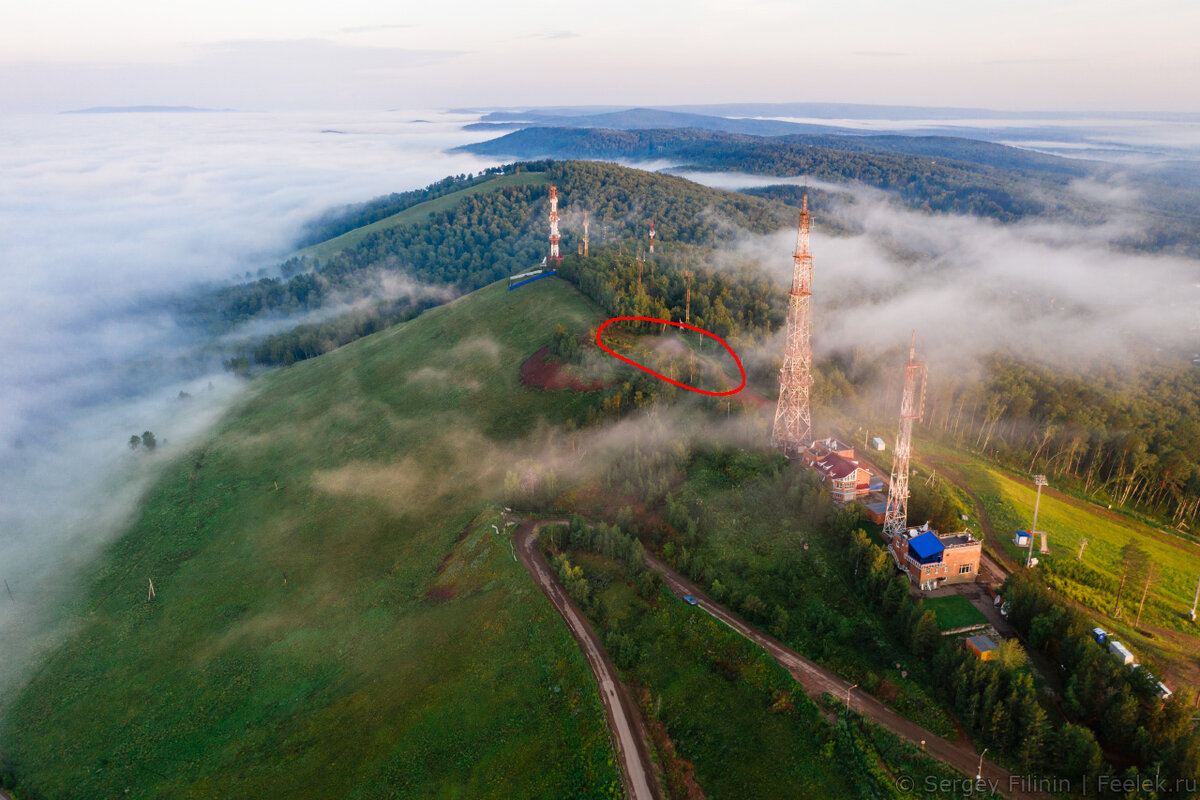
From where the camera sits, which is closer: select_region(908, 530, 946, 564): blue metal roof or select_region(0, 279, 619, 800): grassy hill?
select_region(0, 279, 619, 800): grassy hill

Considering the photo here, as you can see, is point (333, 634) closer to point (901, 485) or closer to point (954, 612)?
point (901, 485)

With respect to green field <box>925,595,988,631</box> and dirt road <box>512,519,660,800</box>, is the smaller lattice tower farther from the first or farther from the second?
green field <box>925,595,988,631</box>

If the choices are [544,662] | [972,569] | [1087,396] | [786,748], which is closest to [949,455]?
[1087,396]

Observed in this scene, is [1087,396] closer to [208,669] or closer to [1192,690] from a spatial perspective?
[1192,690]

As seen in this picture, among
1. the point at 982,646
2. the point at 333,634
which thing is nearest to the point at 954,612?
the point at 982,646

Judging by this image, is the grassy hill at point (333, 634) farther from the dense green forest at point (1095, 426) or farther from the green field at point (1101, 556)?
the dense green forest at point (1095, 426)

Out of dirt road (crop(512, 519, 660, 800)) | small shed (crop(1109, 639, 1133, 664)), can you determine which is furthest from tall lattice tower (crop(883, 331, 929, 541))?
dirt road (crop(512, 519, 660, 800))
